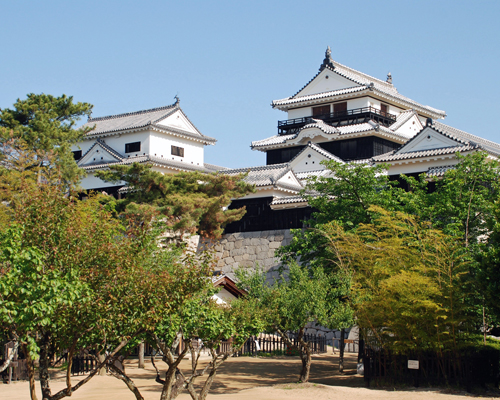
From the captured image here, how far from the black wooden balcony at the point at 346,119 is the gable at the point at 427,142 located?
9.40m

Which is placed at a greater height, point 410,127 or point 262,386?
point 410,127

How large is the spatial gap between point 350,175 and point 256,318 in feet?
30.3

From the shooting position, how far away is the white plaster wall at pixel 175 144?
3650 cm

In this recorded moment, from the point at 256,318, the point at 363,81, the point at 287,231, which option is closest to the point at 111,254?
the point at 256,318

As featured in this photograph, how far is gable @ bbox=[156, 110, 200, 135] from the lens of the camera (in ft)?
123

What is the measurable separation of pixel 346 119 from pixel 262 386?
81.5 ft

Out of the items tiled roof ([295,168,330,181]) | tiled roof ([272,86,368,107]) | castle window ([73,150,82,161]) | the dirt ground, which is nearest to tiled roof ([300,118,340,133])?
tiled roof ([272,86,368,107])

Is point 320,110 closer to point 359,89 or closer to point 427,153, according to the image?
point 359,89

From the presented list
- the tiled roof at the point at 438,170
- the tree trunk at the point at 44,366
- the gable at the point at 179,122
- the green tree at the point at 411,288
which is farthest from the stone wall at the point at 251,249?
the tree trunk at the point at 44,366

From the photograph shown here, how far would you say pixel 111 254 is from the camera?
883cm

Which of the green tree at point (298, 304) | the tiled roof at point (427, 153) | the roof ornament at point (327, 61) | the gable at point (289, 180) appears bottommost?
the green tree at point (298, 304)

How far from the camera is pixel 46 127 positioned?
27.5 meters

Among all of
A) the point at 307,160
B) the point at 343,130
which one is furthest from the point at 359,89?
the point at 307,160

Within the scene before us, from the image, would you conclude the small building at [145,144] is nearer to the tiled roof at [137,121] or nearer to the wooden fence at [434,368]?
the tiled roof at [137,121]
